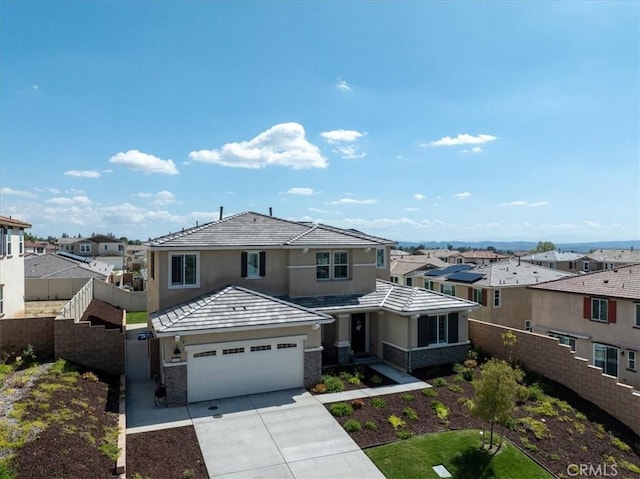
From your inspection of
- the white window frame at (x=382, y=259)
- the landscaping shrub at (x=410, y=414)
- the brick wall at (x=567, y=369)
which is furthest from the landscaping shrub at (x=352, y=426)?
the white window frame at (x=382, y=259)

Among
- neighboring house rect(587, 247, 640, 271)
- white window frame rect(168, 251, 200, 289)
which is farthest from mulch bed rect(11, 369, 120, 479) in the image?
neighboring house rect(587, 247, 640, 271)

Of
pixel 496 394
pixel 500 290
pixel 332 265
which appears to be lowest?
pixel 496 394

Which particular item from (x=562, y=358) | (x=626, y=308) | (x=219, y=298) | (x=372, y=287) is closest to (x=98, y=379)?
(x=219, y=298)

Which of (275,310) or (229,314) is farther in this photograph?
(275,310)

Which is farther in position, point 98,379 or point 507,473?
point 98,379

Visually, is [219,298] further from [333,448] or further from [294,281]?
[333,448]

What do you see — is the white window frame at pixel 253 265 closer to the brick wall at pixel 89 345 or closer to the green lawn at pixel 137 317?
the brick wall at pixel 89 345

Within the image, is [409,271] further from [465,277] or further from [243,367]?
[243,367]

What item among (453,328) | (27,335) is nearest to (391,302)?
(453,328)
